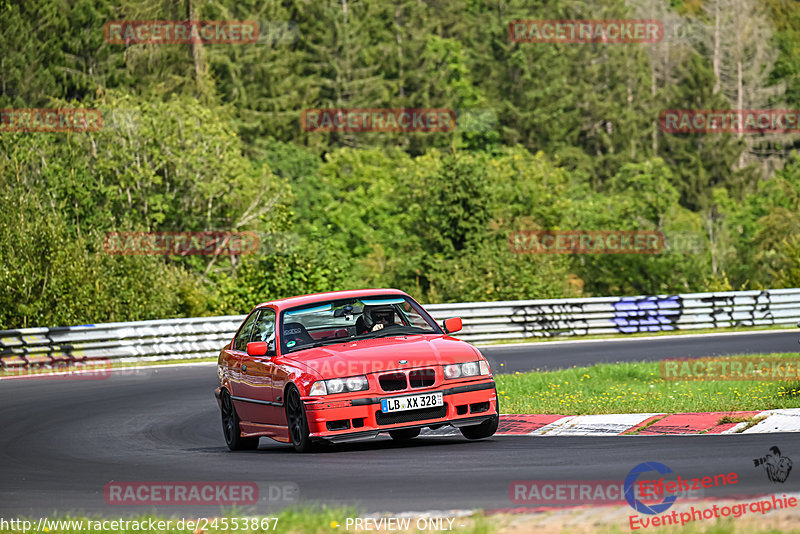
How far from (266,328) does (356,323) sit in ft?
3.63

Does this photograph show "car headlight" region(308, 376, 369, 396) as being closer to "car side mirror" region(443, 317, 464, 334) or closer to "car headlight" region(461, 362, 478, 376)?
"car headlight" region(461, 362, 478, 376)

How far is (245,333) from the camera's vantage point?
1293 centimetres

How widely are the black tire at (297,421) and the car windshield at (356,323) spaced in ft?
2.09

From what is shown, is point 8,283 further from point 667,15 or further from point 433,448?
point 667,15

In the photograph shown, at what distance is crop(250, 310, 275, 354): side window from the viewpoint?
12.0 metres

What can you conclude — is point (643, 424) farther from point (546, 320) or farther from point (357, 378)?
point (546, 320)

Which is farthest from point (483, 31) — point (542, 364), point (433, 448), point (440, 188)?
point (433, 448)
